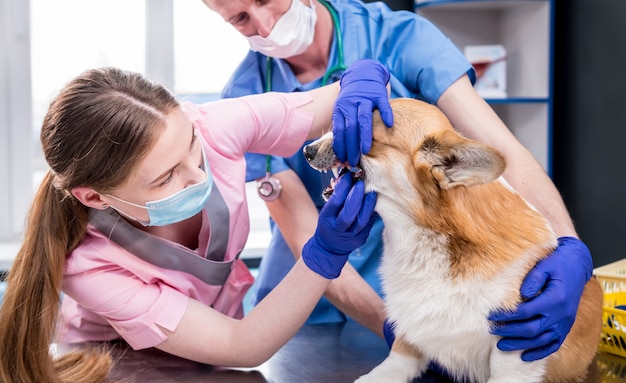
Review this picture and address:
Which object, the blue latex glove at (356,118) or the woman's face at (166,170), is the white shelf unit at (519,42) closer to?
the blue latex glove at (356,118)

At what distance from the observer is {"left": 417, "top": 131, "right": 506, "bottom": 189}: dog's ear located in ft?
3.26

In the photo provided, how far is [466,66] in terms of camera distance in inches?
63.6

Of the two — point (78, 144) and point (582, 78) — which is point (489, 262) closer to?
point (78, 144)

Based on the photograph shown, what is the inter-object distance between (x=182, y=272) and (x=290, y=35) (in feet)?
2.05

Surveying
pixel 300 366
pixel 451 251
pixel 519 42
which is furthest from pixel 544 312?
pixel 519 42

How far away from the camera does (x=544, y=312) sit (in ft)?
3.49

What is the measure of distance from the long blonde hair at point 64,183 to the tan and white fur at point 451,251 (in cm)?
36

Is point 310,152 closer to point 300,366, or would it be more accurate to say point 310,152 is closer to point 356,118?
point 356,118

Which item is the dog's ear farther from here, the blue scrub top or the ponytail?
the ponytail

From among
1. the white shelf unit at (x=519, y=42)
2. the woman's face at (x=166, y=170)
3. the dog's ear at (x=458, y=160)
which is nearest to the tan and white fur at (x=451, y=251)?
the dog's ear at (x=458, y=160)

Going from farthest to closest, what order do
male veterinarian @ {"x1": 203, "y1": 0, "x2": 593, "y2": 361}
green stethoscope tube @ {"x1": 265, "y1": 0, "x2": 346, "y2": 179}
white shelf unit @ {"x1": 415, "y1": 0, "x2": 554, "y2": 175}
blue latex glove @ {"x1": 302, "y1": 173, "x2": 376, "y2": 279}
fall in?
white shelf unit @ {"x1": 415, "y1": 0, "x2": 554, "y2": 175} → green stethoscope tube @ {"x1": 265, "y1": 0, "x2": 346, "y2": 179} → male veterinarian @ {"x1": 203, "y1": 0, "x2": 593, "y2": 361} → blue latex glove @ {"x1": 302, "y1": 173, "x2": 376, "y2": 279}

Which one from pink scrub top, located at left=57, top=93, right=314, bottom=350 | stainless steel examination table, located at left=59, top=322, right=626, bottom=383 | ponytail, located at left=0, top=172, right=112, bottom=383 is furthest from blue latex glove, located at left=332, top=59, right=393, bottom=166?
ponytail, located at left=0, top=172, right=112, bottom=383

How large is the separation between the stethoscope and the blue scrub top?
11mm

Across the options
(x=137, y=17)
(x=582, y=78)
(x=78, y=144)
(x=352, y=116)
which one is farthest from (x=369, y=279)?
(x=137, y=17)
